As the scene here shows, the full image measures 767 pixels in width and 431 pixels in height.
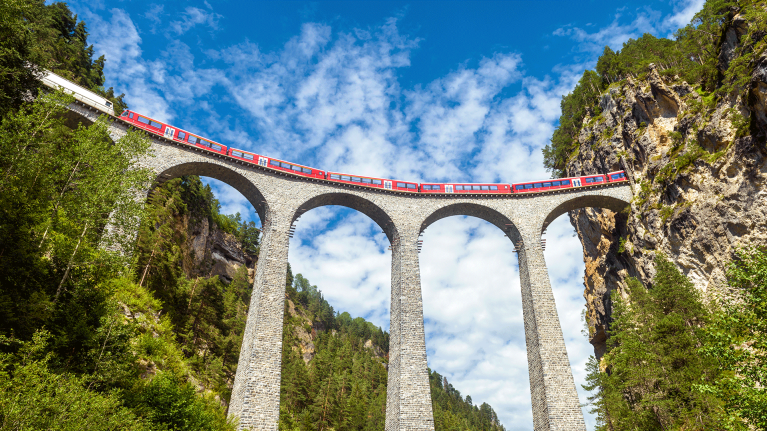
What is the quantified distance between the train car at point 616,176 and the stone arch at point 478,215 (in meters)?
8.60

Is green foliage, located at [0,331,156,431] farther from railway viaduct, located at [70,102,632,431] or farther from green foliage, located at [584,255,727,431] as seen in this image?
green foliage, located at [584,255,727,431]

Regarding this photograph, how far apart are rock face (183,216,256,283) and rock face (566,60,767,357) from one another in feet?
121

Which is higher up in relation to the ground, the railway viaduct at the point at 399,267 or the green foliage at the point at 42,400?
the railway viaduct at the point at 399,267

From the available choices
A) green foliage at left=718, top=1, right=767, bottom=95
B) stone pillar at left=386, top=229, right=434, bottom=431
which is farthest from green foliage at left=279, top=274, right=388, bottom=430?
green foliage at left=718, top=1, right=767, bottom=95

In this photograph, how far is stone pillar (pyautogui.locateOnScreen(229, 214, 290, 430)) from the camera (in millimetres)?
21047

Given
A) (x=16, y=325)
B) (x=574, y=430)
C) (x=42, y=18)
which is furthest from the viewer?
(x=42, y=18)

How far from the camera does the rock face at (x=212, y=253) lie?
39.6 m

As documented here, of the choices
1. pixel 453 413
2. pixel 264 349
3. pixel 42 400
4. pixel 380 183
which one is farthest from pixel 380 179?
pixel 453 413

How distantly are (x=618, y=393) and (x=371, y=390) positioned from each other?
32.5m

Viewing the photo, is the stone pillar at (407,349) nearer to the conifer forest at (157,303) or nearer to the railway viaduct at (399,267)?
the railway viaduct at (399,267)

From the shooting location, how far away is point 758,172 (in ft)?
69.3

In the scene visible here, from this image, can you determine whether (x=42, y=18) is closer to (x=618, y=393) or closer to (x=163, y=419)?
(x=163, y=419)

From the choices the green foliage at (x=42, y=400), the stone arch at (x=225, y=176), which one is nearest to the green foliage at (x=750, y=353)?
the green foliage at (x=42, y=400)

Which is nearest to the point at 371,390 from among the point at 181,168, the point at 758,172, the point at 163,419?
the point at 181,168
